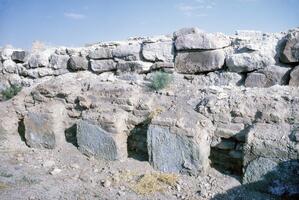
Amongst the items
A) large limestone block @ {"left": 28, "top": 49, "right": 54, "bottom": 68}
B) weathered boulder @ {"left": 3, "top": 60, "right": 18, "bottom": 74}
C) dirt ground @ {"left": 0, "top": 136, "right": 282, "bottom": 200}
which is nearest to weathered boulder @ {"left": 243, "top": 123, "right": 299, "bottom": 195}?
dirt ground @ {"left": 0, "top": 136, "right": 282, "bottom": 200}

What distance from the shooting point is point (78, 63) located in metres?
6.36

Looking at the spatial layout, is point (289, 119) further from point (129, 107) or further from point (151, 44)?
point (151, 44)

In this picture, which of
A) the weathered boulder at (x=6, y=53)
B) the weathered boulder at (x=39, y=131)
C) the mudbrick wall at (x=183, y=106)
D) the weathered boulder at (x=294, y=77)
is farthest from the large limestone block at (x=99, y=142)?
the weathered boulder at (x=6, y=53)

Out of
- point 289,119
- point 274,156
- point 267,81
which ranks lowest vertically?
point 274,156

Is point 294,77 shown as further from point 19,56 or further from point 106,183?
point 19,56

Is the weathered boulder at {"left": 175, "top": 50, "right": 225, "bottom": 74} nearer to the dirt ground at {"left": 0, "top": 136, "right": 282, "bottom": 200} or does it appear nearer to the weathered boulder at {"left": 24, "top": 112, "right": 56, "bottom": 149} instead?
the dirt ground at {"left": 0, "top": 136, "right": 282, "bottom": 200}

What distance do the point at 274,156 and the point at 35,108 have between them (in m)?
3.83

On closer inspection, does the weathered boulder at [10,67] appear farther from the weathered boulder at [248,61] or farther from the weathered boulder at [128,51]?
the weathered boulder at [248,61]

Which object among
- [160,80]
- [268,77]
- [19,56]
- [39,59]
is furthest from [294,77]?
[19,56]

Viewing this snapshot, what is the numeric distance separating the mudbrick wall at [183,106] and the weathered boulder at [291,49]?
0.5 inches

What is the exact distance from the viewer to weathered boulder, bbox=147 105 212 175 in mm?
4070

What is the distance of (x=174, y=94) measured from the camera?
4.98 metres

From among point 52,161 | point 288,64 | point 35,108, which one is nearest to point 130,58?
point 35,108

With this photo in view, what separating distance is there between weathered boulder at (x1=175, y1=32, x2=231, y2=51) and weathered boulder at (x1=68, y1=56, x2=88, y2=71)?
194 cm
